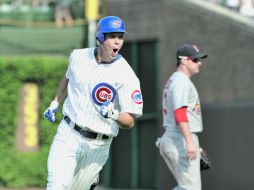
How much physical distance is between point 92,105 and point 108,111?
442 mm

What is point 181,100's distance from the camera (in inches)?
275

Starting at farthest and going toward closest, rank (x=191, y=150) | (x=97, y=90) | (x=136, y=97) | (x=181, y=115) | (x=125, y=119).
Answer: (x=181, y=115), (x=191, y=150), (x=97, y=90), (x=136, y=97), (x=125, y=119)

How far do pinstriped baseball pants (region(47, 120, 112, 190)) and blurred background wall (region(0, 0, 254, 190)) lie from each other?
14.0ft

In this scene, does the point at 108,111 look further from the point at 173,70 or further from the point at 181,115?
the point at 173,70

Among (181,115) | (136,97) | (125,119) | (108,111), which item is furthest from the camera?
(181,115)

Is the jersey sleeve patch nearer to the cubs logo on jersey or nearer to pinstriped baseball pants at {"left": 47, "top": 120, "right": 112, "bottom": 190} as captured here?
Result: the cubs logo on jersey

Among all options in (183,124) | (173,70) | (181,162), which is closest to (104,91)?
(183,124)

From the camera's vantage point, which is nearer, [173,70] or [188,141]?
[188,141]

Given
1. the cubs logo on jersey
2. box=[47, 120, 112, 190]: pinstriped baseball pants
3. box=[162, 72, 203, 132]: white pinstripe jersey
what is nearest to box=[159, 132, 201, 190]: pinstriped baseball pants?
box=[162, 72, 203, 132]: white pinstripe jersey

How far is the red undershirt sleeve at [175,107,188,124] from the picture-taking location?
22.7 ft

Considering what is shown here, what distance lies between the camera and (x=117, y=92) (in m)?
5.81

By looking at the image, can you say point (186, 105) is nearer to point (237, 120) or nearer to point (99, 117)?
point (99, 117)

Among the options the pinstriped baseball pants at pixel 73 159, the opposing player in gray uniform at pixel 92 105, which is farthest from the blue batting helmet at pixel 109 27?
the pinstriped baseball pants at pixel 73 159

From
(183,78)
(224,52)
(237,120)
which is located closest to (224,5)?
(224,52)
